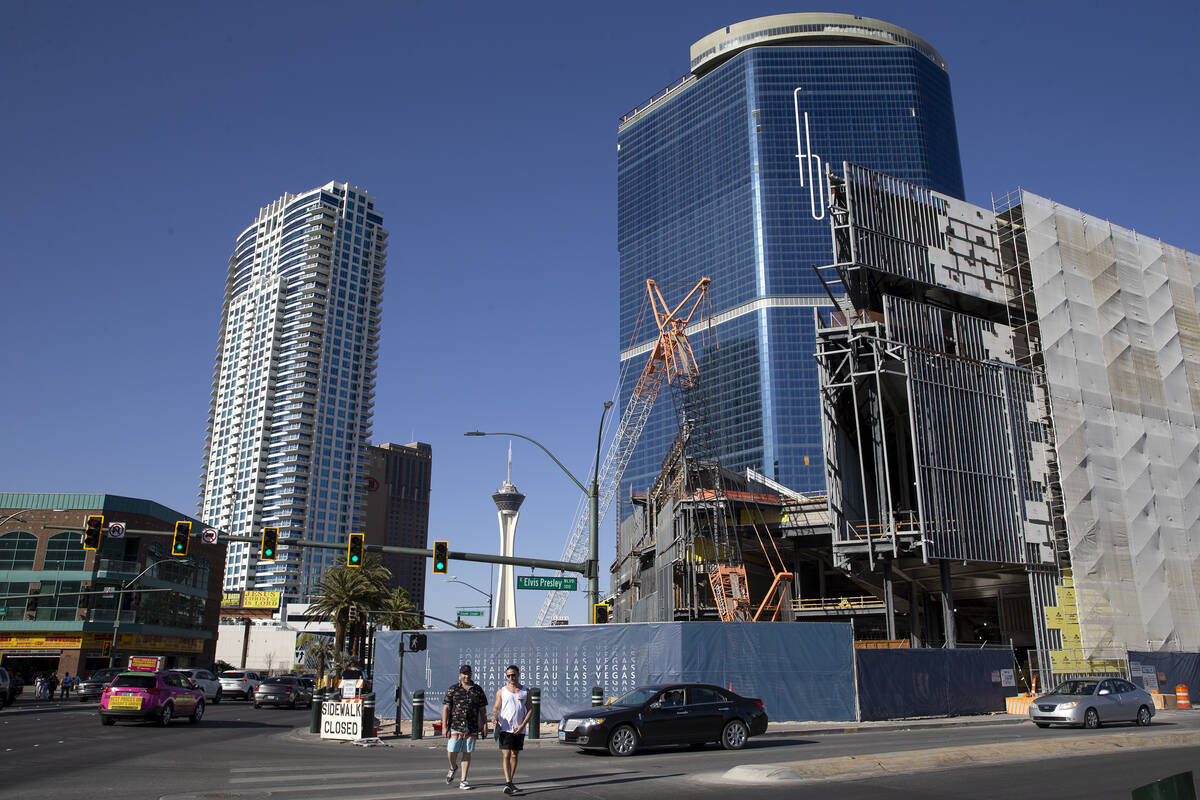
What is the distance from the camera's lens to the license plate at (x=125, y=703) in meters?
26.9

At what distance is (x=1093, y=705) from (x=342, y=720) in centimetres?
2073

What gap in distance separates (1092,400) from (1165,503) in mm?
7660

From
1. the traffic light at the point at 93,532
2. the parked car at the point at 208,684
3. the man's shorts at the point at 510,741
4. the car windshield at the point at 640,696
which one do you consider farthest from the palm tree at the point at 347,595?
the man's shorts at the point at 510,741

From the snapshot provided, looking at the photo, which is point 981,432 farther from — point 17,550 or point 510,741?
point 17,550

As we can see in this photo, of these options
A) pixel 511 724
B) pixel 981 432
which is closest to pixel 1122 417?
pixel 981 432

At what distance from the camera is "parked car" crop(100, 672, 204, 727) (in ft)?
88.2

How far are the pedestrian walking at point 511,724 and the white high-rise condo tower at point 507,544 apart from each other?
11461cm

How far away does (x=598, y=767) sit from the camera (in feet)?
53.6

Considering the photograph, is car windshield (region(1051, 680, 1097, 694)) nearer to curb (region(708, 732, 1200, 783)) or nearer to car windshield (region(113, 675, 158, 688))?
curb (region(708, 732, 1200, 783))

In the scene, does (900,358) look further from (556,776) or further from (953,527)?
(556,776)

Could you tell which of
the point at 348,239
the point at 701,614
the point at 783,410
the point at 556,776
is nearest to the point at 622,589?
the point at 701,614

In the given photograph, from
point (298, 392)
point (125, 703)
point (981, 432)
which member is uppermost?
point (298, 392)

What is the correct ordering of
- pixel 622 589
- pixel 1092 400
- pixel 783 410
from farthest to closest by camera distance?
1. pixel 783 410
2. pixel 622 589
3. pixel 1092 400

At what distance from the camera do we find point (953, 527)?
48.6 meters
